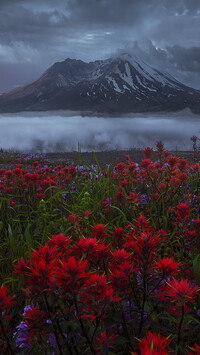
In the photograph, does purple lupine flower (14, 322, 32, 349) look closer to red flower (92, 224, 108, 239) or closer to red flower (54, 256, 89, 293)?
red flower (54, 256, 89, 293)

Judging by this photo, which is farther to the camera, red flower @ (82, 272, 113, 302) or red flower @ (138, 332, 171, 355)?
red flower @ (82, 272, 113, 302)

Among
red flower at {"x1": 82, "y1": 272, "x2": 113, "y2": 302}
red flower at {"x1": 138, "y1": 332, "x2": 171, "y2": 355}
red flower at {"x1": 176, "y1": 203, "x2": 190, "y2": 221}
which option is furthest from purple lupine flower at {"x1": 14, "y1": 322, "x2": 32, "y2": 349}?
red flower at {"x1": 176, "y1": 203, "x2": 190, "y2": 221}

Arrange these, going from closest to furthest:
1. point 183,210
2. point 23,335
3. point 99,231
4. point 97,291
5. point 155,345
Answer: point 155,345
point 97,291
point 23,335
point 99,231
point 183,210

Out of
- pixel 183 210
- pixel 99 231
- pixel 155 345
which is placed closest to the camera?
pixel 155 345

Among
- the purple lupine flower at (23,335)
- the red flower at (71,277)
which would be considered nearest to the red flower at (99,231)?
the purple lupine flower at (23,335)

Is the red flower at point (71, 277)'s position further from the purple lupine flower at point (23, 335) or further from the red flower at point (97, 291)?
the purple lupine flower at point (23, 335)

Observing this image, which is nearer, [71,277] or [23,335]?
[71,277]

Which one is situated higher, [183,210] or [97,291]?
[183,210]

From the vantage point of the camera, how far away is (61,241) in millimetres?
1441

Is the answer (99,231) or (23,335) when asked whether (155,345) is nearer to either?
(23,335)

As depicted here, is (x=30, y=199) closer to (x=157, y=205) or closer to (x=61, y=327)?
(x=157, y=205)

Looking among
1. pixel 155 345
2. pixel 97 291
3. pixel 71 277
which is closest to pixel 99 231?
pixel 97 291

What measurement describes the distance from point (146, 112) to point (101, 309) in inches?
8019

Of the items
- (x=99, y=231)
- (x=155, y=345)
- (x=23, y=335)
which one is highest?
(x=99, y=231)
